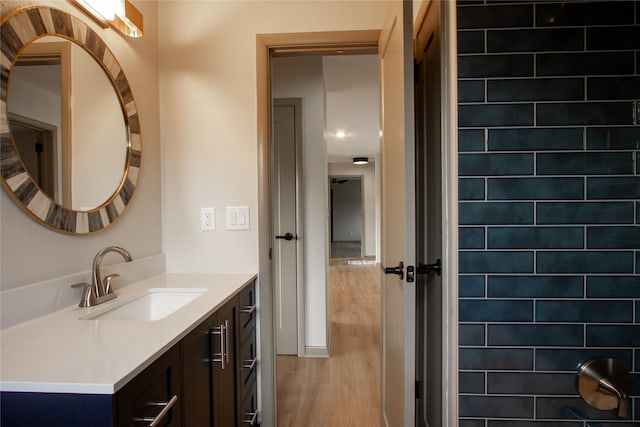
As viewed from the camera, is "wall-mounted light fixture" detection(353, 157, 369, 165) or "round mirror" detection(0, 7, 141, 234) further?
"wall-mounted light fixture" detection(353, 157, 369, 165)

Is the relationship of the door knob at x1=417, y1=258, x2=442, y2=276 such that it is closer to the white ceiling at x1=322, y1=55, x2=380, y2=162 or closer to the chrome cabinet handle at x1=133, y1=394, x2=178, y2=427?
the chrome cabinet handle at x1=133, y1=394, x2=178, y2=427

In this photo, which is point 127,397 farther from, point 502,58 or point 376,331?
point 376,331

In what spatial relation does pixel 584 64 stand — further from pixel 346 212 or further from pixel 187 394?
pixel 346 212

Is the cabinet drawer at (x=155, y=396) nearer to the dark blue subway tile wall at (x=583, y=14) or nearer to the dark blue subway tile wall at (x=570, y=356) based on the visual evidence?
the dark blue subway tile wall at (x=570, y=356)

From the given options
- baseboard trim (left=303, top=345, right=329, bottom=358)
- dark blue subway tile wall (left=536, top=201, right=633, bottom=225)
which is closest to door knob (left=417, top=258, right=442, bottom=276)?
dark blue subway tile wall (left=536, top=201, right=633, bottom=225)

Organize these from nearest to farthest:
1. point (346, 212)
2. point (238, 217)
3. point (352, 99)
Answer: point (238, 217), point (352, 99), point (346, 212)

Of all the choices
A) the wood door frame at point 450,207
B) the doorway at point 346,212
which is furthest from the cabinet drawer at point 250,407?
the doorway at point 346,212

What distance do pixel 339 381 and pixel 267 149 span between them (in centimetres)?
170

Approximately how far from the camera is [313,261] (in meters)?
2.71

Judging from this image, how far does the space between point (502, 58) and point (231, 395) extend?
1.51 meters

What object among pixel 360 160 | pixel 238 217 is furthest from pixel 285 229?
pixel 360 160

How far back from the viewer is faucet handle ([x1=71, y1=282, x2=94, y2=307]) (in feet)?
3.50

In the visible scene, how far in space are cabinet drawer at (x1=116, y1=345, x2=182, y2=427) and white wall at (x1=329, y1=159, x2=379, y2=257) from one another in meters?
6.78

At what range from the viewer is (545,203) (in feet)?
3.13
